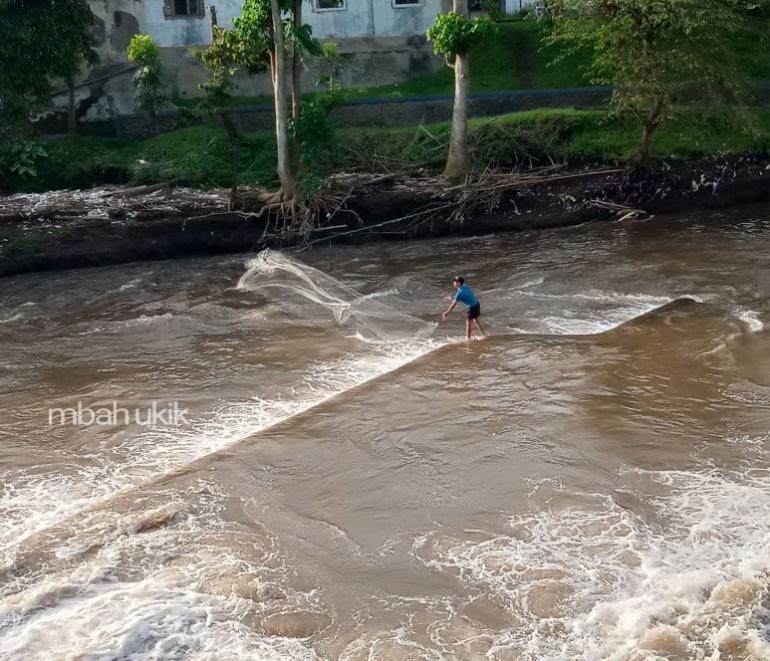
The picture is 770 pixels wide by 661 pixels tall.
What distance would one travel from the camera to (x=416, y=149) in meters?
24.2

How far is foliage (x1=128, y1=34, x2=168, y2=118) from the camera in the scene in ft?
80.4

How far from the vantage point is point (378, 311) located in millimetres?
16188

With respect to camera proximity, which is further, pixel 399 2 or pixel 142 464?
pixel 399 2

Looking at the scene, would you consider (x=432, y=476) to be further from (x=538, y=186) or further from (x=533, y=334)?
(x=538, y=186)

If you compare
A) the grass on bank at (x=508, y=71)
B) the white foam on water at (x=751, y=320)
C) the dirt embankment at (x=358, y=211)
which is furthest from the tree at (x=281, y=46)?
the white foam on water at (x=751, y=320)

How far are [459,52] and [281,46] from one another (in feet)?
14.4

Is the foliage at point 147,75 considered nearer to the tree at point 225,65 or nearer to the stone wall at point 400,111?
the stone wall at point 400,111

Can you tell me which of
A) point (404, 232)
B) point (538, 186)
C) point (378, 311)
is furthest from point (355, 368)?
point (538, 186)

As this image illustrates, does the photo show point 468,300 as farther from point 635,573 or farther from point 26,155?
point 26,155

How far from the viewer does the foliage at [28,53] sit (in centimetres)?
1978

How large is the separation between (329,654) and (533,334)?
26.8 ft

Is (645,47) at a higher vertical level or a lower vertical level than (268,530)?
higher

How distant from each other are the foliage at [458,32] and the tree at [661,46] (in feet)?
7.21

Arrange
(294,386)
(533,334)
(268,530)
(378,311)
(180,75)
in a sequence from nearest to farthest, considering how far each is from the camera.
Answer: (268,530)
(294,386)
(533,334)
(378,311)
(180,75)
